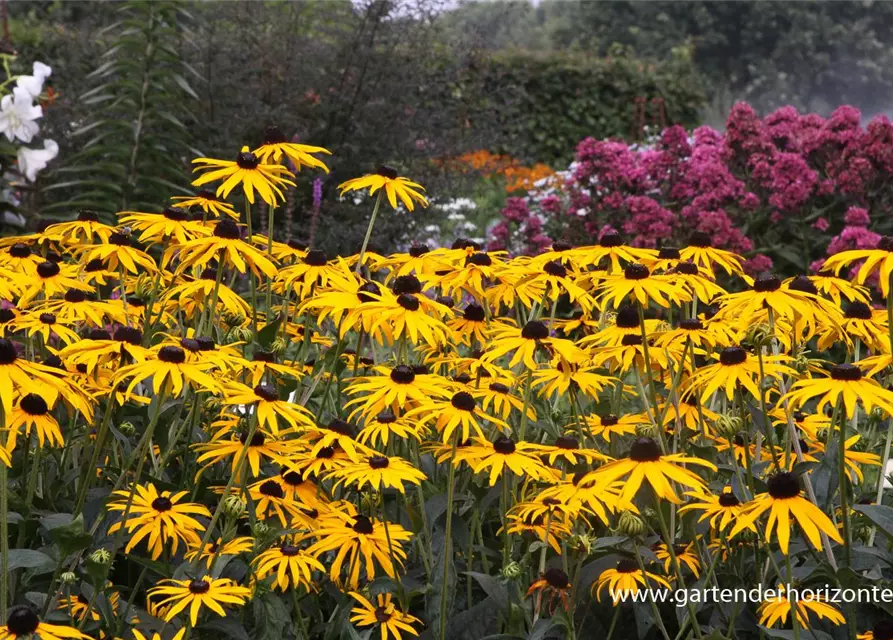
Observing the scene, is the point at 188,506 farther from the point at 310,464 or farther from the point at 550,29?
the point at 550,29

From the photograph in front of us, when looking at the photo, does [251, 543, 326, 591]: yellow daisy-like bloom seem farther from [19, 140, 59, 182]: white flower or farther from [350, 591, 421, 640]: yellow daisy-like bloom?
[19, 140, 59, 182]: white flower

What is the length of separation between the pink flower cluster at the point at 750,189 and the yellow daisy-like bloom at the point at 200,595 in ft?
10.5

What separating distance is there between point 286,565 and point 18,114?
9.61ft

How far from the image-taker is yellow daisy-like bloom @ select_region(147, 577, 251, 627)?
64.2 inches

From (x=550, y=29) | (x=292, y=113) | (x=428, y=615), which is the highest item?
(x=550, y=29)

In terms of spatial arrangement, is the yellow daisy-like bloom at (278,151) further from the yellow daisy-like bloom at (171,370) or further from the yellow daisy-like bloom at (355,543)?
the yellow daisy-like bloom at (355,543)

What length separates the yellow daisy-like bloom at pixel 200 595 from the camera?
1.63 m

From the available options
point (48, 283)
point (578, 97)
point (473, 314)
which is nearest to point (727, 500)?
point (473, 314)

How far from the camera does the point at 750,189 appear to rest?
5.08 m

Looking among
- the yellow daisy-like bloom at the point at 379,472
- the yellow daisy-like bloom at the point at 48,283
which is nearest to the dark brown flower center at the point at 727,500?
the yellow daisy-like bloom at the point at 379,472

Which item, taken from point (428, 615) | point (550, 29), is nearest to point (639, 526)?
point (428, 615)

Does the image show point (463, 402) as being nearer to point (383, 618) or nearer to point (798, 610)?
point (383, 618)

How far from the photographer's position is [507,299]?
87.9 inches

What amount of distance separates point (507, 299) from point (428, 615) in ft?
2.22
